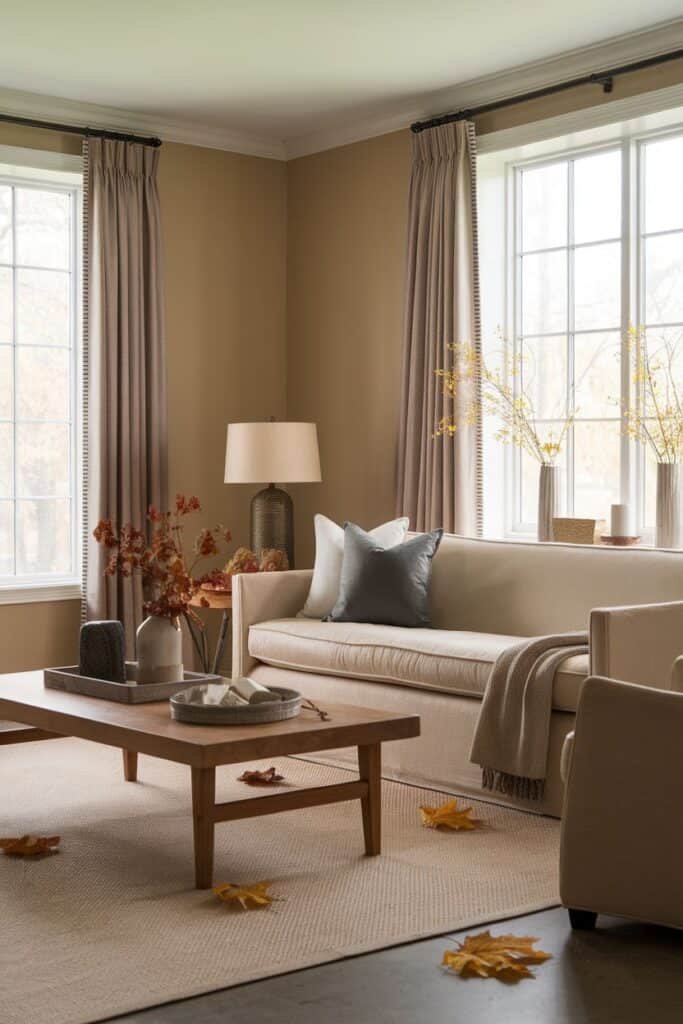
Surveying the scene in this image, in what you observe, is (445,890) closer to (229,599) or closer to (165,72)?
(229,599)

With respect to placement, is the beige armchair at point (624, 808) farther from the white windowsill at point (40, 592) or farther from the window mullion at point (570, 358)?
the white windowsill at point (40, 592)

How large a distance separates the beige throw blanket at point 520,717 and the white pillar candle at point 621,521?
1071 millimetres

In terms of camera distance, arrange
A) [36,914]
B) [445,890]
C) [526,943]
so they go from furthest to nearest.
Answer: [445,890]
[36,914]
[526,943]

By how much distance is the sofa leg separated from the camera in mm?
3166

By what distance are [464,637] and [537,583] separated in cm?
40

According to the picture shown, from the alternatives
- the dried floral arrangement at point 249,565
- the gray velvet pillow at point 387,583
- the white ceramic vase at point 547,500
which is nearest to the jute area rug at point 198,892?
the gray velvet pillow at point 387,583

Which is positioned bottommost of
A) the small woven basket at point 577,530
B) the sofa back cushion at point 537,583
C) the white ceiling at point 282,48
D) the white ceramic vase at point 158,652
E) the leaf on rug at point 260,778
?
the leaf on rug at point 260,778

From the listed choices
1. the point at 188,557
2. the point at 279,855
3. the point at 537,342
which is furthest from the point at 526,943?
the point at 188,557

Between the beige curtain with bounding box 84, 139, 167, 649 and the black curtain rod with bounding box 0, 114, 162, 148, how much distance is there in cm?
4

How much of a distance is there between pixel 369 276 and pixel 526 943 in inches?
169

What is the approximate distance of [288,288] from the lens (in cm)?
728

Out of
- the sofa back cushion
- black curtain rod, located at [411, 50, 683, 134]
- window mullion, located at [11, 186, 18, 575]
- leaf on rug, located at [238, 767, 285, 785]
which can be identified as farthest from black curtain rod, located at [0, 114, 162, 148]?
leaf on rug, located at [238, 767, 285, 785]

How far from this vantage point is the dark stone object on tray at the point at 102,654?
433cm

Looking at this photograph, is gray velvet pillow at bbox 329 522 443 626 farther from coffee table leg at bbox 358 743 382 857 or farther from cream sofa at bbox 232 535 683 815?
coffee table leg at bbox 358 743 382 857
